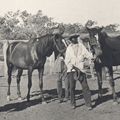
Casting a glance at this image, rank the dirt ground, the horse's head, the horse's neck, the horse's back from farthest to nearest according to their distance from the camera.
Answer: the horse's back
the horse's neck
the horse's head
the dirt ground

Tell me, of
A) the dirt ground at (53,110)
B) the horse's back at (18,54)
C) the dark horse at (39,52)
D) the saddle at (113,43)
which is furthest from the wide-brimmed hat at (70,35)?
the dirt ground at (53,110)

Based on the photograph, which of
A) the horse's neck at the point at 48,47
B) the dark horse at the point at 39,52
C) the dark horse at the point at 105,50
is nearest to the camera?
the dark horse at the point at 105,50

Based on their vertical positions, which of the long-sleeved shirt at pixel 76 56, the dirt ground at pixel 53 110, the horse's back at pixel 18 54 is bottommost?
the dirt ground at pixel 53 110

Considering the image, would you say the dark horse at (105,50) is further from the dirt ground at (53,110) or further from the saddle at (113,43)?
the dirt ground at (53,110)

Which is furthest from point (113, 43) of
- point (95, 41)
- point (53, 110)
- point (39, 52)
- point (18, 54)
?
point (18, 54)

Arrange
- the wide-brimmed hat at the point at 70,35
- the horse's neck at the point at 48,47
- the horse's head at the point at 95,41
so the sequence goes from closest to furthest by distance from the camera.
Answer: the wide-brimmed hat at the point at 70,35 → the horse's head at the point at 95,41 → the horse's neck at the point at 48,47

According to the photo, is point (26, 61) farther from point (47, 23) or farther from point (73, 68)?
point (47, 23)

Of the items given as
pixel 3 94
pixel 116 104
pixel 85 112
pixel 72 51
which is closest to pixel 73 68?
pixel 72 51

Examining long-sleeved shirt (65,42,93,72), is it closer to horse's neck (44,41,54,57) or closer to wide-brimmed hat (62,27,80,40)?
wide-brimmed hat (62,27,80,40)

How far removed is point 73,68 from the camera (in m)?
6.49

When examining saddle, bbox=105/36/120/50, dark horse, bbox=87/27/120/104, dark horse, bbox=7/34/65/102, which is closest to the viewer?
dark horse, bbox=87/27/120/104

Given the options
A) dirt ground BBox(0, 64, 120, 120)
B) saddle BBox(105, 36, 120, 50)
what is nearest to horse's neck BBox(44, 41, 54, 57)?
dirt ground BBox(0, 64, 120, 120)

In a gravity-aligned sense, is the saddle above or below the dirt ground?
above

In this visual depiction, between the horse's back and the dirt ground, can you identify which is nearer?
the dirt ground
